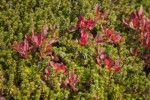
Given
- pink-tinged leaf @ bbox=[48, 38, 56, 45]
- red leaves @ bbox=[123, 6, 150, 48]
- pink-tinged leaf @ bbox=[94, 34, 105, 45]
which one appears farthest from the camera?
red leaves @ bbox=[123, 6, 150, 48]

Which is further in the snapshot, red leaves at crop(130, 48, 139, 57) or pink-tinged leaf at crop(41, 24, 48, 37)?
red leaves at crop(130, 48, 139, 57)

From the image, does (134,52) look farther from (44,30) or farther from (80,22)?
(44,30)

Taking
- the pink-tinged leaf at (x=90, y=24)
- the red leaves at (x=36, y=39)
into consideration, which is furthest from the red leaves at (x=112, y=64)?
the red leaves at (x=36, y=39)

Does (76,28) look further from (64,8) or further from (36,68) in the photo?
(36,68)

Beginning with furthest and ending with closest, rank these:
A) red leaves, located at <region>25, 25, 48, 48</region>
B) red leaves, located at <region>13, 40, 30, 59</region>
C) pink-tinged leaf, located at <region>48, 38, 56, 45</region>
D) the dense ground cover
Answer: pink-tinged leaf, located at <region>48, 38, 56, 45</region> < red leaves, located at <region>25, 25, 48, 48</region> < red leaves, located at <region>13, 40, 30, 59</region> < the dense ground cover

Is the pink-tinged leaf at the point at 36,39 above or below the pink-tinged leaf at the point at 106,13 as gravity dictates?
below

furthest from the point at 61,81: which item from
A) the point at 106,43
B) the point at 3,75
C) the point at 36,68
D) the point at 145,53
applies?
the point at 145,53

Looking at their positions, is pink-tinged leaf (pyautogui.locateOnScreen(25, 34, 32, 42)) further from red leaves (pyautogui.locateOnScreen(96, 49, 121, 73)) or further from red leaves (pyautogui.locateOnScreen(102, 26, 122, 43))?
red leaves (pyautogui.locateOnScreen(102, 26, 122, 43))

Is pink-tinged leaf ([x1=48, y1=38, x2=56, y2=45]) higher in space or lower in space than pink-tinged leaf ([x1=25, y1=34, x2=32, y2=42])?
lower

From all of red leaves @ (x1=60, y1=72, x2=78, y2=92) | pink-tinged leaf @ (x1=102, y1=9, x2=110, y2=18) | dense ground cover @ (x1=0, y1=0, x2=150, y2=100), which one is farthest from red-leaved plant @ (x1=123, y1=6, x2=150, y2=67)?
red leaves @ (x1=60, y1=72, x2=78, y2=92)

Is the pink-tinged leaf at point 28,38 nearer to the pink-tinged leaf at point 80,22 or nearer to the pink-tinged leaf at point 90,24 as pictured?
the pink-tinged leaf at point 80,22
